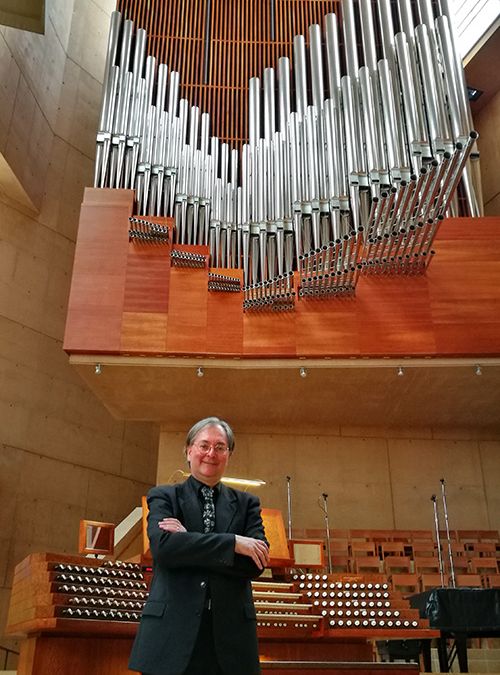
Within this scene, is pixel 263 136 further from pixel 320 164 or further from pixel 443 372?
pixel 443 372

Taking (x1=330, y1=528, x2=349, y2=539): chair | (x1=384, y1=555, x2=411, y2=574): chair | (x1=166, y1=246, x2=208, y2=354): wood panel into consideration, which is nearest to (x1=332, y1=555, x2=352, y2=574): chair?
(x1=330, y1=528, x2=349, y2=539): chair

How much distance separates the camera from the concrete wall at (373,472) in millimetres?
8203

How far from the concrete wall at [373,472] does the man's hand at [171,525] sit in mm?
6263

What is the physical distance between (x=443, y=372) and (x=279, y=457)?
2603 mm

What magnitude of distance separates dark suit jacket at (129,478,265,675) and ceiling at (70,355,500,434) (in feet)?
15.2

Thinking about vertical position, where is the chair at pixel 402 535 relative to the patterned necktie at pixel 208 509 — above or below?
above

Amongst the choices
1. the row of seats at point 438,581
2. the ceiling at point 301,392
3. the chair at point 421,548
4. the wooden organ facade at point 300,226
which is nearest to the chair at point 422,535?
the chair at point 421,548

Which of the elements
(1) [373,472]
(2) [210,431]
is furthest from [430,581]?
(2) [210,431]

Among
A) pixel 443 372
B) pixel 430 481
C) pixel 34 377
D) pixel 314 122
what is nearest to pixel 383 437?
pixel 430 481

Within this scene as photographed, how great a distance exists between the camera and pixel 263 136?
7758mm

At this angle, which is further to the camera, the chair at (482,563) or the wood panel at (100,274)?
the chair at (482,563)

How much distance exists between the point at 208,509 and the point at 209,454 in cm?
18

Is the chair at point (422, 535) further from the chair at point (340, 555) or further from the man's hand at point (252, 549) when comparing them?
the man's hand at point (252, 549)

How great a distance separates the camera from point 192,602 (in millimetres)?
1939
